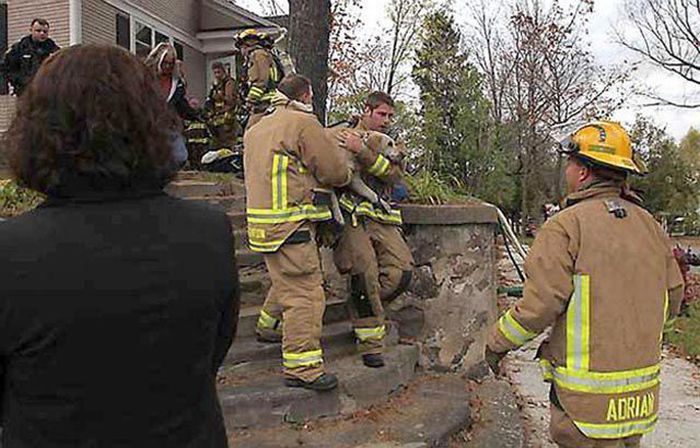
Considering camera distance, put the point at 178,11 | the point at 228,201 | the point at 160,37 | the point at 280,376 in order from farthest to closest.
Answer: the point at 178,11 < the point at 160,37 < the point at 228,201 < the point at 280,376

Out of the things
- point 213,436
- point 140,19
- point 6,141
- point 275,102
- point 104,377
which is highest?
point 140,19

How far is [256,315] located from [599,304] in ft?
8.89

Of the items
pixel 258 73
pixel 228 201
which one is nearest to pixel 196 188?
pixel 228 201

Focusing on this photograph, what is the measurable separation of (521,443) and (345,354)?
51.5 inches

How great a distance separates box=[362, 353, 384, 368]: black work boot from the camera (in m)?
5.00

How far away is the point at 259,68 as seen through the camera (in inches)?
308

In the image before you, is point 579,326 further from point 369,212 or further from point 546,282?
point 369,212

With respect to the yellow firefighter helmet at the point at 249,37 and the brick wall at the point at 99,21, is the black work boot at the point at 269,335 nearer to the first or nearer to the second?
the yellow firefighter helmet at the point at 249,37

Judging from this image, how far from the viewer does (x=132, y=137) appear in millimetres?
1689

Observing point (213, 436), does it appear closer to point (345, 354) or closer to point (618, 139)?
point (618, 139)

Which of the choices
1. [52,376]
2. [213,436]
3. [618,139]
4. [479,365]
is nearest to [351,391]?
[479,365]

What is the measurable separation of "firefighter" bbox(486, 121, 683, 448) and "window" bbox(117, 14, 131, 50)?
526 inches

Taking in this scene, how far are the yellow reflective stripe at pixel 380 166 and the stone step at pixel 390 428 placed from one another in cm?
150

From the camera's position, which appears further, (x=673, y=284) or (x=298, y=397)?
Answer: (x=298, y=397)
